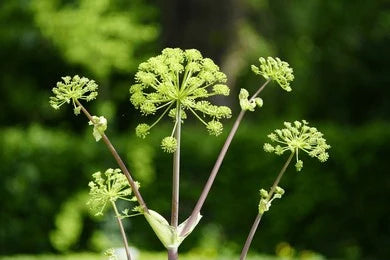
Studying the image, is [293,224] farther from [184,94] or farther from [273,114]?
[273,114]

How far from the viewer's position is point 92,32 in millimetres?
15734

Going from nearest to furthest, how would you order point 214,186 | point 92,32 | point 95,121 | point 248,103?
point 95,121, point 248,103, point 214,186, point 92,32

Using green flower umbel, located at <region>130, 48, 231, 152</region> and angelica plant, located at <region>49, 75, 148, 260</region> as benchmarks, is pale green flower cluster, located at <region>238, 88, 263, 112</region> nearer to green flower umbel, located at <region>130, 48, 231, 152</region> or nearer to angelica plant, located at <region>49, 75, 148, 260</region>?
green flower umbel, located at <region>130, 48, 231, 152</region>

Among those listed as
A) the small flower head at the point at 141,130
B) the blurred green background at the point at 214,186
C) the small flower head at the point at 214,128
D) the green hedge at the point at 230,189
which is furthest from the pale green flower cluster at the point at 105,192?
the green hedge at the point at 230,189

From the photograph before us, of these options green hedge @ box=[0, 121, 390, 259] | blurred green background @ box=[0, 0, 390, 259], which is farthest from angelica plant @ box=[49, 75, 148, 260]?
green hedge @ box=[0, 121, 390, 259]

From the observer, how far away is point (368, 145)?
10.5 meters

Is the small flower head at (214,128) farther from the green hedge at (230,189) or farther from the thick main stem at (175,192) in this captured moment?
the green hedge at (230,189)

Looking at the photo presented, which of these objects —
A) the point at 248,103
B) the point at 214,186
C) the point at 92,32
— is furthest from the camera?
the point at 92,32

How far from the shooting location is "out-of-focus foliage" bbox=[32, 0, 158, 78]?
15.5m

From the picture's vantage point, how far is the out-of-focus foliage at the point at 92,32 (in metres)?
15.5

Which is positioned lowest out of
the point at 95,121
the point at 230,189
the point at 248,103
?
the point at 95,121

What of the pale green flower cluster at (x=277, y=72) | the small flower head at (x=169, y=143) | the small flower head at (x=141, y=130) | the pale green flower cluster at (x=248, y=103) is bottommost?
the small flower head at (x=169, y=143)

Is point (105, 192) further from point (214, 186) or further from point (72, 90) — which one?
point (214, 186)

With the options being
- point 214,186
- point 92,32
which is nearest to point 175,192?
point 214,186
